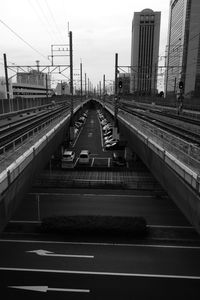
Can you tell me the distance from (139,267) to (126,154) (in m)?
23.2

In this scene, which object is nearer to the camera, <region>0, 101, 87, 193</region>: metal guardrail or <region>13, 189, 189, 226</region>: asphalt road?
<region>0, 101, 87, 193</region>: metal guardrail

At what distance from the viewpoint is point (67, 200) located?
20969 millimetres

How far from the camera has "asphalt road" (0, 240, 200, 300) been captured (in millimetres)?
11297

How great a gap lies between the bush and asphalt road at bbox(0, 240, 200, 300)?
1.03 m

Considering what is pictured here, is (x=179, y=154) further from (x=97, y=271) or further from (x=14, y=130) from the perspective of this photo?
(x=14, y=130)

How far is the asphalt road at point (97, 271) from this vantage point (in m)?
11.3

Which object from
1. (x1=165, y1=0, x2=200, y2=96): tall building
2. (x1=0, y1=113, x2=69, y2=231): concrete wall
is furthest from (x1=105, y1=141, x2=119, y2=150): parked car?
(x1=0, y1=113, x2=69, y2=231): concrete wall

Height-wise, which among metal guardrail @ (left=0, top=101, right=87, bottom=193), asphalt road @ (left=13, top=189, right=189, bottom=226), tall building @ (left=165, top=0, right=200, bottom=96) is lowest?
asphalt road @ (left=13, top=189, right=189, bottom=226)

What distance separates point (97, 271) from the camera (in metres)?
12.7

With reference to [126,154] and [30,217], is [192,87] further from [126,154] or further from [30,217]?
[30,217]

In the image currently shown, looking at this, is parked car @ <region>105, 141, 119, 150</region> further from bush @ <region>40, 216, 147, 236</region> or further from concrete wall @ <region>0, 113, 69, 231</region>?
concrete wall @ <region>0, 113, 69, 231</region>

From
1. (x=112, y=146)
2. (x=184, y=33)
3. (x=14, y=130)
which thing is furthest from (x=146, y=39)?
(x=14, y=130)

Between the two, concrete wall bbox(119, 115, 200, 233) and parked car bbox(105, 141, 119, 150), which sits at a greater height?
concrete wall bbox(119, 115, 200, 233)

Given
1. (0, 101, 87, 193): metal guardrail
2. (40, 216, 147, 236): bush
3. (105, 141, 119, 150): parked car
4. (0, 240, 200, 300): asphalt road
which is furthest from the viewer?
(105, 141, 119, 150): parked car
